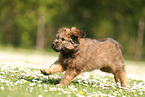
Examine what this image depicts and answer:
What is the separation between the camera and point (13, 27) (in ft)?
153

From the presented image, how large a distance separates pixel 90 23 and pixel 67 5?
18.4 feet

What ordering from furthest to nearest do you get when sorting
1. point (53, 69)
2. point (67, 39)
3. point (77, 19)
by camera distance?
1. point (77, 19)
2. point (53, 69)
3. point (67, 39)

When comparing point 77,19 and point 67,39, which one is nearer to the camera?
point 67,39

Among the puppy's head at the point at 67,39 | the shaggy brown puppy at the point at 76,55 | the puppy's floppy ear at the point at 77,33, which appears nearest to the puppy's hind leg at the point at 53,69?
the shaggy brown puppy at the point at 76,55

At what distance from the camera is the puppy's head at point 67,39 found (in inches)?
237

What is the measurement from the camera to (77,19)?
41000mm

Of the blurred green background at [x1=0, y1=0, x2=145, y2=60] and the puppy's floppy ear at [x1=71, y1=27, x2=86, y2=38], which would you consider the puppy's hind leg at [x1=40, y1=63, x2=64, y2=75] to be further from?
the blurred green background at [x1=0, y1=0, x2=145, y2=60]

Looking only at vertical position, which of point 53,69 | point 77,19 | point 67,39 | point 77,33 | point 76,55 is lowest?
point 53,69

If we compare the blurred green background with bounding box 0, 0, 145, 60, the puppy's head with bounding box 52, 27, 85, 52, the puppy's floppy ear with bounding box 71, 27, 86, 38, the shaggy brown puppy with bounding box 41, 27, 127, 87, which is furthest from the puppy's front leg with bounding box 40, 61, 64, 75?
the blurred green background with bounding box 0, 0, 145, 60

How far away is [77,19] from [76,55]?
115ft

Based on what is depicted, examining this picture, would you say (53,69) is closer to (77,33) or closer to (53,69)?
(53,69)

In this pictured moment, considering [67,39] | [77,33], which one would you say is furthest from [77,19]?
[67,39]

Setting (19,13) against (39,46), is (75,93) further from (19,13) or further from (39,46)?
(19,13)

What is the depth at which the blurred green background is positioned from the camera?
35.5 metres
